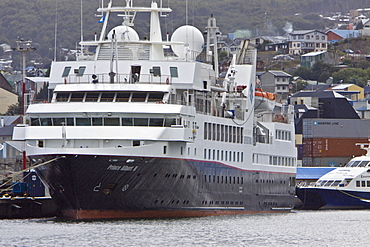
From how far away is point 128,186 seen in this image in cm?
5334

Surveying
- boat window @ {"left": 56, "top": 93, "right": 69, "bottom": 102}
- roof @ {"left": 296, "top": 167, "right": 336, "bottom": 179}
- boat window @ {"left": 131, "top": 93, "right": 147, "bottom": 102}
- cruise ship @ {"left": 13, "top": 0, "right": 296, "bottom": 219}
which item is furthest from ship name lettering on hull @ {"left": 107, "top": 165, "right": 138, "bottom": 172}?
roof @ {"left": 296, "top": 167, "right": 336, "bottom": 179}

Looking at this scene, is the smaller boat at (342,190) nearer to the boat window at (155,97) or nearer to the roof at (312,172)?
the roof at (312,172)

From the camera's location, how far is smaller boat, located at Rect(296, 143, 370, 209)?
84938 millimetres

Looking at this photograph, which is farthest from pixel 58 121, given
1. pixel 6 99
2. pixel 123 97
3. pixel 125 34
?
pixel 6 99

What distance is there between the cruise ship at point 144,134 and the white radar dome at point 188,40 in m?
0.07

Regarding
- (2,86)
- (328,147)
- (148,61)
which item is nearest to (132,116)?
(148,61)

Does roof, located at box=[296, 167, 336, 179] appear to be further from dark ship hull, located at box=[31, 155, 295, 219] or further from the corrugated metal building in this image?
dark ship hull, located at box=[31, 155, 295, 219]

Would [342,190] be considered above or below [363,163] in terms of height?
below

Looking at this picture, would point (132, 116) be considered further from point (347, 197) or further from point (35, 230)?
point (347, 197)

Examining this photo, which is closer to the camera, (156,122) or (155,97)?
(156,122)

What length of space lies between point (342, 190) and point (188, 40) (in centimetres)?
2489

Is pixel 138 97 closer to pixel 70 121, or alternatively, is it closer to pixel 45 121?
pixel 70 121

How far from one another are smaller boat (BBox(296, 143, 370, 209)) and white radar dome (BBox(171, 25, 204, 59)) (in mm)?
23244

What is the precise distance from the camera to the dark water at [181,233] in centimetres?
4491
